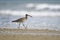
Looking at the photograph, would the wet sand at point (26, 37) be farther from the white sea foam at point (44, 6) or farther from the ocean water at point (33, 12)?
the white sea foam at point (44, 6)

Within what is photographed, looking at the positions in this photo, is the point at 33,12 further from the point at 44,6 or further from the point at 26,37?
the point at 26,37

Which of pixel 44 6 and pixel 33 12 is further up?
pixel 44 6

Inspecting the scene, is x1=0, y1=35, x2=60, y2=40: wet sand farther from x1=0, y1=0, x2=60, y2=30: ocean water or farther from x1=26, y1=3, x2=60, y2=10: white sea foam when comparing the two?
x1=26, y1=3, x2=60, y2=10: white sea foam

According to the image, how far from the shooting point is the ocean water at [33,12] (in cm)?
833

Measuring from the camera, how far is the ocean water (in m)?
8.33

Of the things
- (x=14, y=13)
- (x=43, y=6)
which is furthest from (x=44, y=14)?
(x=14, y=13)

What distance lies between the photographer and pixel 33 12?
9.30 m

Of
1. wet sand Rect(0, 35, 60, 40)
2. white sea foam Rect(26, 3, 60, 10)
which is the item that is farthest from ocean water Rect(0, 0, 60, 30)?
wet sand Rect(0, 35, 60, 40)

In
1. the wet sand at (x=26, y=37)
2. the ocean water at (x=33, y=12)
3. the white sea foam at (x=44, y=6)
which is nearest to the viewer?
the wet sand at (x=26, y=37)

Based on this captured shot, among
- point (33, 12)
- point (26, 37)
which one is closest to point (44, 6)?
point (33, 12)

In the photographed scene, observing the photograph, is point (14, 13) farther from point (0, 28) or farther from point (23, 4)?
point (0, 28)

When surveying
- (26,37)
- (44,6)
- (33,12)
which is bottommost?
(26,37)

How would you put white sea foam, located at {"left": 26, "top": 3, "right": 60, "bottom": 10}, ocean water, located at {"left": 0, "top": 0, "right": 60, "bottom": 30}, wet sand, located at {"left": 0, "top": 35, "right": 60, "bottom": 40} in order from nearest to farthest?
wet sand, located at {"left": 0, "top": 35, "right": 60, "bottom": 40} < ocean water, located at {"left": 0, "top": 0, "right": 60, "bottom": 30} < white sea foam, located at {"left": 26, "top": 3, "right": 60, "bottom": 10}

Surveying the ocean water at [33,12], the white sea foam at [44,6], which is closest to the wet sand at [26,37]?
the ocean water at [33,12]
